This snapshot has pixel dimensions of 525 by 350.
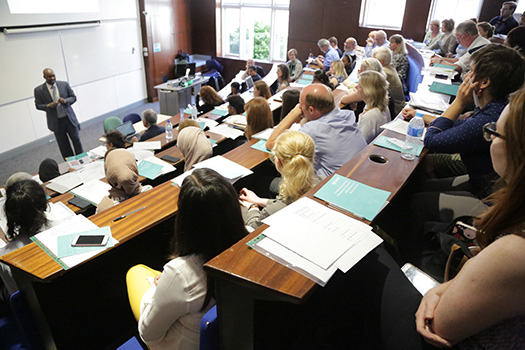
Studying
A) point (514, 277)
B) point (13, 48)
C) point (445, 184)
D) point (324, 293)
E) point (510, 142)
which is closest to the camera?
point (514, 277)

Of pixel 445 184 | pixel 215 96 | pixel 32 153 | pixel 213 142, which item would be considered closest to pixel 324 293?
pixel 445 184

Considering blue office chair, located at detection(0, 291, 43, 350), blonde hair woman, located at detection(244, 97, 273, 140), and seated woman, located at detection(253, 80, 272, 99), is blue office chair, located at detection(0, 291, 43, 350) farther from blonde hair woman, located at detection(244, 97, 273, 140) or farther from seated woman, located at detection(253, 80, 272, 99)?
seated woman, located at detection(253, 80, 272, 99)

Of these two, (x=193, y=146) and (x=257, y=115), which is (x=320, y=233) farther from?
(x=257, y=115)

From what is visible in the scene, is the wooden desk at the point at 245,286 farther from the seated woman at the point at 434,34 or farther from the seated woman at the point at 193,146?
the seated woman at the point at 434,34

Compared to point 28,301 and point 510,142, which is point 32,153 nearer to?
point 28,301

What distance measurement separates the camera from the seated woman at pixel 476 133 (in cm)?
195

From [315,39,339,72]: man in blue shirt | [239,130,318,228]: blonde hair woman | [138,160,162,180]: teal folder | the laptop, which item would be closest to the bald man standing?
[239,130,318,228]: blonde hair woman

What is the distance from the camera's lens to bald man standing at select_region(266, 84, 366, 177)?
256 centimetres

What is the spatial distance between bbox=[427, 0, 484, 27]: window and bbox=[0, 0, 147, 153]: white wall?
7.56 metres


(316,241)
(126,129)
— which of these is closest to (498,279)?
(316,241)

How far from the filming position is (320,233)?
51.2 inches

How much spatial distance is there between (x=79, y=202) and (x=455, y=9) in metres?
9.37

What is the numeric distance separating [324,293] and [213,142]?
8.89ft

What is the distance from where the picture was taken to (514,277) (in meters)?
0.86
